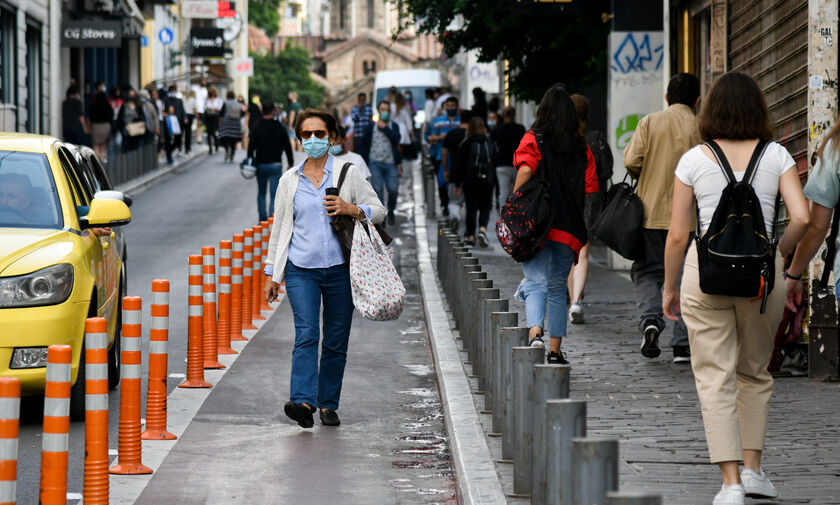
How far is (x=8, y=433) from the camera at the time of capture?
16.1ft

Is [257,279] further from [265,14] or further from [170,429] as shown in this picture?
[265,14]

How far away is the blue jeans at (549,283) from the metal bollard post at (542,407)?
382 centimetres

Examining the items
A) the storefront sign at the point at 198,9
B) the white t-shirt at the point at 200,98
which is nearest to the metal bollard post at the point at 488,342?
the white t-shirt at the point at 200,98

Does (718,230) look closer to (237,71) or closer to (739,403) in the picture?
(739,403)

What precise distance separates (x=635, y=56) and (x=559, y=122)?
7808mm

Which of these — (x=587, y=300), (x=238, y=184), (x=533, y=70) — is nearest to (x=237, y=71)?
(x=238, y=184)

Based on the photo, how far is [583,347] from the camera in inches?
432

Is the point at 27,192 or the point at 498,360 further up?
the point at 27,192

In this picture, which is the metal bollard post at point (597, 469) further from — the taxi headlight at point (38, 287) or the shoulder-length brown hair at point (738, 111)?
the taxi headlight at point (38, 287)

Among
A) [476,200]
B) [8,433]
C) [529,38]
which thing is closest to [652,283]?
[8,433]

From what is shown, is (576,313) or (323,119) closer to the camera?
(323,119)

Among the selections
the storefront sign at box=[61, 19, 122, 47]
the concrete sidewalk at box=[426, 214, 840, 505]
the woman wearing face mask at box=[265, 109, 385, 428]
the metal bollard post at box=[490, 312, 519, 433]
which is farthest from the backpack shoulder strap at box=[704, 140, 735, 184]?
the storefront sign at box=[61, 19, 122, 47]

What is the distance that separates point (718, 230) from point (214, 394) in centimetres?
441

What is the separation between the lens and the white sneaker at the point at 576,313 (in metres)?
12.4
